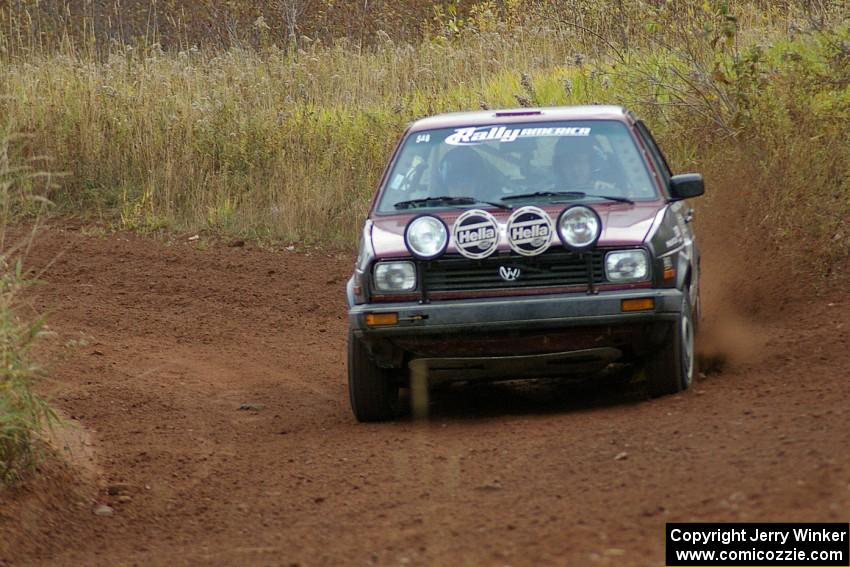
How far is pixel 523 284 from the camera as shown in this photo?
22.3 feet

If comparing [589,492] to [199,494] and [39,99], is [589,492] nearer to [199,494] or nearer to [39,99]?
[199,494]

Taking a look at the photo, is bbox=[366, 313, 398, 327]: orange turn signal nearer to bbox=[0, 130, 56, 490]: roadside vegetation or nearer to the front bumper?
the front bumper

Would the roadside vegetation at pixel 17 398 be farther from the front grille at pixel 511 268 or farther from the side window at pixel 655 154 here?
the side window at pixel 655 154

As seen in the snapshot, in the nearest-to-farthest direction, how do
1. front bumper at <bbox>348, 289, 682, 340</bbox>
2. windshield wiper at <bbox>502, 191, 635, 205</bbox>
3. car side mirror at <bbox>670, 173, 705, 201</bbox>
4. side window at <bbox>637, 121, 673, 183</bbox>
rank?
→ 1. front bumper at <bbox>348, 289, 682, 340</bbox>
2. windshield wiper at <bbox>502, 191, 635, 205</bbox>
3. car side mirror at <bbox>670, 173, 705, 201</bbox>
4. side window at <bbox>637, 121, 673, 183</bbox>

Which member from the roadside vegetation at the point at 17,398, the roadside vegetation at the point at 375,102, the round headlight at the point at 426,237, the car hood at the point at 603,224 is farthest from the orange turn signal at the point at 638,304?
the roadside vegetation at the point at 375,102

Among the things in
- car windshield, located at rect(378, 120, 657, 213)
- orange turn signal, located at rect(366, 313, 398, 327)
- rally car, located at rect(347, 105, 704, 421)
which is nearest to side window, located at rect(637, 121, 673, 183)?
car windshield, located at rect(378, 120, 657, 213)

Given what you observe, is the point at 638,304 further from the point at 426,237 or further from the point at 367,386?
the point at 367,386

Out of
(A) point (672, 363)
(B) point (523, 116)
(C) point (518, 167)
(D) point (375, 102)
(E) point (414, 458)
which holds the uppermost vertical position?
(D) point (375, 102)

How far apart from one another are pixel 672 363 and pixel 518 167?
1.48 meters

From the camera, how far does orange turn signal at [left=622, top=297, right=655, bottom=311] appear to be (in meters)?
6.67

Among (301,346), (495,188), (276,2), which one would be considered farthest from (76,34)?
(495,188)

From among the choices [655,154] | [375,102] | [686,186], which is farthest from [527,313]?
[375,102]

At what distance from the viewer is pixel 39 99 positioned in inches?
645

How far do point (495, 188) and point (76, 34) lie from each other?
20.4 meters
